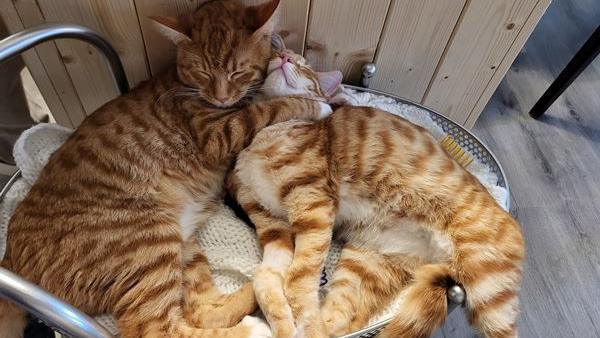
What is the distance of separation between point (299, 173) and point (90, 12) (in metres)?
0.72

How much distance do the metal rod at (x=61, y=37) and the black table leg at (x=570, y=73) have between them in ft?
6.22

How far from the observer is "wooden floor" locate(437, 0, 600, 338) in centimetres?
153

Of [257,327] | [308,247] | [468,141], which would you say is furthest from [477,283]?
[468,141]

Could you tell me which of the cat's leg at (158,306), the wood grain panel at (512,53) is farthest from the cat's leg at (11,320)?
the wood grain panel at (512,53)

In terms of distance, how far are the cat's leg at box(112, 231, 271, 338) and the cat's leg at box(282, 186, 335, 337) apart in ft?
0.32

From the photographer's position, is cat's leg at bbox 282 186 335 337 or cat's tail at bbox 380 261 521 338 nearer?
cat's tail at bbox 380 261 521 338

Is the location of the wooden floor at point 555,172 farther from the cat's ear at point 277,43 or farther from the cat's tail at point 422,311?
the cat's ear at point 277,43

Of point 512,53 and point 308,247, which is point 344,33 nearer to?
point 512,53

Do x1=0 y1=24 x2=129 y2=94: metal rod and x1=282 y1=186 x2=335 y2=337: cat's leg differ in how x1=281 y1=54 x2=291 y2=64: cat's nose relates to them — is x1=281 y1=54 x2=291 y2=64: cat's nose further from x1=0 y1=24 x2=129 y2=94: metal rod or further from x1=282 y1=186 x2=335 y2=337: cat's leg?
x1=0 y1=24 x2=129 y2=94: metal rod

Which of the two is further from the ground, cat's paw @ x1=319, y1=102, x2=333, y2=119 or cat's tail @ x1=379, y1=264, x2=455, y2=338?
cat's paw @ x1=319, y1=102, x2=333, y2=119

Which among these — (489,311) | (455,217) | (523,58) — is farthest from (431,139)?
(523,58)

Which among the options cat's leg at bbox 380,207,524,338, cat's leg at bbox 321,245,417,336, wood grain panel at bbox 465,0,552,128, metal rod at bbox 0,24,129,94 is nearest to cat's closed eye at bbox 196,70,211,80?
metal rod at bbox 0,24,129,94

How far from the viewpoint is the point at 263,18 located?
1.08m

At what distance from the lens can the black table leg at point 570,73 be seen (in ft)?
6.12
